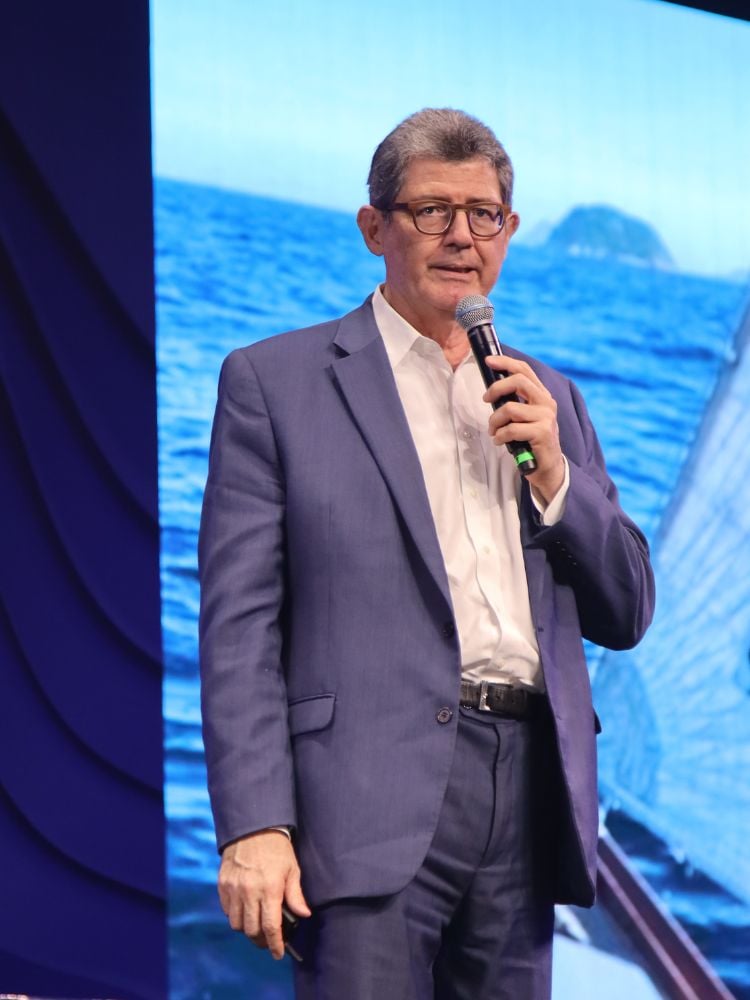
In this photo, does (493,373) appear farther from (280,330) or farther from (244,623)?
(280,330)

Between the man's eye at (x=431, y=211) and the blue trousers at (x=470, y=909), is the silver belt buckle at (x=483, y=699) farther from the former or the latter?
the man's eye at (x=431, y=211)

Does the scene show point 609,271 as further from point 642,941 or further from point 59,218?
point 642,941

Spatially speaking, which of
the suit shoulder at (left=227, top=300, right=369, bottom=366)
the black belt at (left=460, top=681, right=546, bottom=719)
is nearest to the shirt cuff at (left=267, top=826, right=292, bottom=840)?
the black belt at (left=460, top=681, right=546, bottom=719)

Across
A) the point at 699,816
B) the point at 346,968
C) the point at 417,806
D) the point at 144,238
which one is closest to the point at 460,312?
the point at 417,806

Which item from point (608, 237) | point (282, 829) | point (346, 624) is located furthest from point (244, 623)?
point (608, 237)

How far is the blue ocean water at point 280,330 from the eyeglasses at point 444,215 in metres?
1.53

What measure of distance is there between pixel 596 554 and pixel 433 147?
Result: 22.9 inches

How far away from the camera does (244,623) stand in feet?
4.92

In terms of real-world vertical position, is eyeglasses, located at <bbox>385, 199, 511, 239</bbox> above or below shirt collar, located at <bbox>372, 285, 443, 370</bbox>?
above

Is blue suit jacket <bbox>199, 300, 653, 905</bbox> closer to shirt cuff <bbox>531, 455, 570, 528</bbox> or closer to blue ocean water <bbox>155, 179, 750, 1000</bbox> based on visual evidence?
shirt cuff <bbox>531, 455, 570, 528</bbox>

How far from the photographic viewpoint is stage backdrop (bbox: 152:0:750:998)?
318 centimetres

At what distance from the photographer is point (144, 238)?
10.3 ft

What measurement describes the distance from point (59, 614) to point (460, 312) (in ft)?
6.03

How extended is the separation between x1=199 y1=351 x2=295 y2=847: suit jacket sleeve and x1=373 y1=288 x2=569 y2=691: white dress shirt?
8.0 inches
